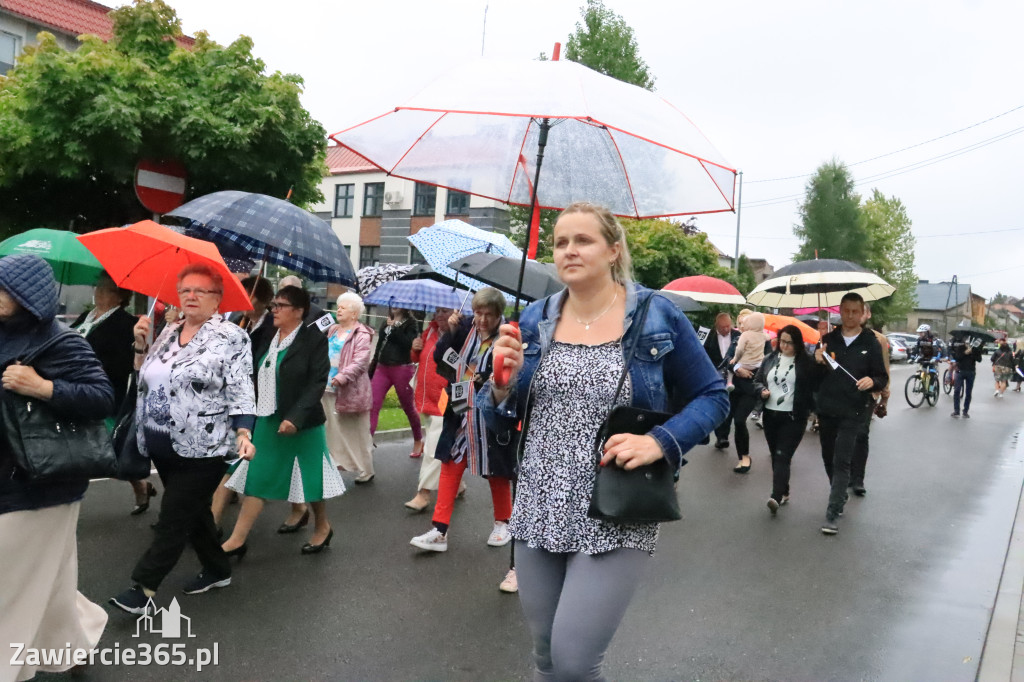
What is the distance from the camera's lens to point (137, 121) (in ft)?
34.8

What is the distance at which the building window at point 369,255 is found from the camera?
130ft

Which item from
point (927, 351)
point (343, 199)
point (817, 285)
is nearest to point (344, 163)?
point (343, 199)

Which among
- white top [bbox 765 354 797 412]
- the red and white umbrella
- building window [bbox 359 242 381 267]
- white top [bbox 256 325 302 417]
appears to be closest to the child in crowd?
the red and white umbrella

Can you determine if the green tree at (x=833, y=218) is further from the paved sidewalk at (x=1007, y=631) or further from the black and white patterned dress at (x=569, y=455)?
the black and white patterned dress at (x=569, y=455)

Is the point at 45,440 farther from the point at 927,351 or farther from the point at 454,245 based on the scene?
the point at 927,351

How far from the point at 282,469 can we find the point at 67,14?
82.1ft

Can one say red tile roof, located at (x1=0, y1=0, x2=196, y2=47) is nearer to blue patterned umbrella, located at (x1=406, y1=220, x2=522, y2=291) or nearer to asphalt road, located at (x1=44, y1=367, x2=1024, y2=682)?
blue patterned umbrella, located at (x1=406, y1=220, x2=522, y2=291)

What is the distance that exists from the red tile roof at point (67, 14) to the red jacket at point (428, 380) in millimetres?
19693

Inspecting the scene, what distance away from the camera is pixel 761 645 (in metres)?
4.41

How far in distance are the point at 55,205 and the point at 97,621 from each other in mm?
10493

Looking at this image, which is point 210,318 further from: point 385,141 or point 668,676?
point 668,676

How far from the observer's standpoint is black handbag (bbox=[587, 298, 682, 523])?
7.70 ft

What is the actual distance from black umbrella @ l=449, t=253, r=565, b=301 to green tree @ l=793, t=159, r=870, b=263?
5343 centimetres

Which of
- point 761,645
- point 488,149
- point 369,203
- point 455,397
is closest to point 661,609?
point 761,645
